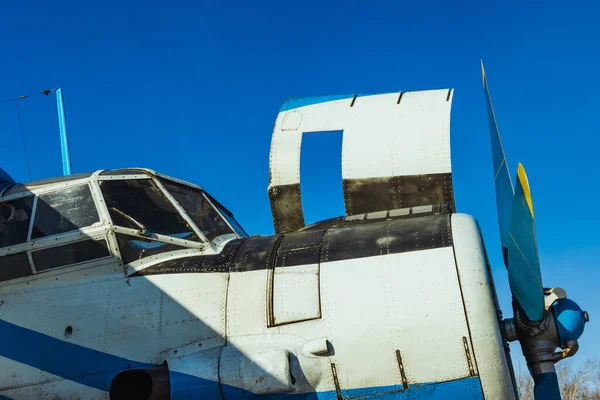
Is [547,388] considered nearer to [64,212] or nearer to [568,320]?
[568,320]

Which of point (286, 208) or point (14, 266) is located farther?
point (286, 208)

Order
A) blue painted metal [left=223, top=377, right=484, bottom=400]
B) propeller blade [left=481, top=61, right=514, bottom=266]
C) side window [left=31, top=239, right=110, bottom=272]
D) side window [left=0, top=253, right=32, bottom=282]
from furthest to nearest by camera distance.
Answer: side window [left=0, top=253, right=32, bottom=282] → side window [left=31, top=239, right=110, bottom=272] → propeller blade [left=481, top=61, right=514, bottom=266] → blue painted metal [left=223, top=377, right=484, bottom=400]

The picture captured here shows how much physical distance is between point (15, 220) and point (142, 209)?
5.04 feet

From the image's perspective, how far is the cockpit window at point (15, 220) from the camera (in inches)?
338

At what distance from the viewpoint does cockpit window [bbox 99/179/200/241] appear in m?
8.62

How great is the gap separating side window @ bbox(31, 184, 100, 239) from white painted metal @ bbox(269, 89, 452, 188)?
242 cm

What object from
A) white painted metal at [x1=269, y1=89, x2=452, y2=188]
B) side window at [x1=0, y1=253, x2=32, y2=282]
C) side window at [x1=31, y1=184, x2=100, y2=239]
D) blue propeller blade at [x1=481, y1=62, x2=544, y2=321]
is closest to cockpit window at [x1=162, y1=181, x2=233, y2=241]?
white painted metal at [x1=269, y1=89, x2=452, y2=188]

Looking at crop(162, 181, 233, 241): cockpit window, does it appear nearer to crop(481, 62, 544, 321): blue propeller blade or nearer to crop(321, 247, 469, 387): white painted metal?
crop(321, 247, 469, 387): white painted metal

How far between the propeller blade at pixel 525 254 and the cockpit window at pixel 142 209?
3.69 m

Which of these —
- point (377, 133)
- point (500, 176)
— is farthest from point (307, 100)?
point (500, 176)

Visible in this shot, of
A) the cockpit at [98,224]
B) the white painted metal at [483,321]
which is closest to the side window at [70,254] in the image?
the cockpit at [98,224]

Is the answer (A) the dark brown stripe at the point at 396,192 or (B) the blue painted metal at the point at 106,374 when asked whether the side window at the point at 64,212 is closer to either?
(B) the blue painted metal at the point at 106,374

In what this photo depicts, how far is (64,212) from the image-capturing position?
8625 mm

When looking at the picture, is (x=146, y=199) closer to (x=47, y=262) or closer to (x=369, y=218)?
(x=47, y=262)
